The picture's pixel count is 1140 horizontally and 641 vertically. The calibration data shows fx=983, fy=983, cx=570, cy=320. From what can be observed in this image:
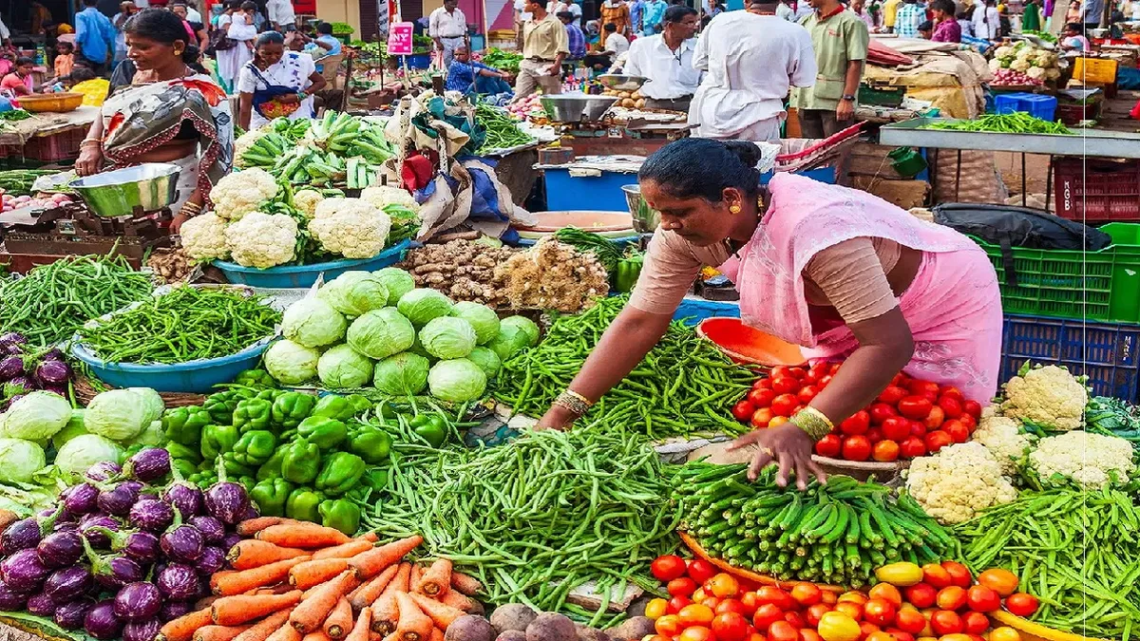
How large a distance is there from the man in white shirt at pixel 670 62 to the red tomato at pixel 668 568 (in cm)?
766

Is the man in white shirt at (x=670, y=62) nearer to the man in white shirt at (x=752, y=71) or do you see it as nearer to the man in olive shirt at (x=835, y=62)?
the man in olive shirt at (x=835, y=62)

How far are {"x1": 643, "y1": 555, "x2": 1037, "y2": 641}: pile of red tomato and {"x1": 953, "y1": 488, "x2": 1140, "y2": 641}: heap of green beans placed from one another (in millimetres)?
87

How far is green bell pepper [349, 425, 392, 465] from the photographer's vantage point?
10.9 ft

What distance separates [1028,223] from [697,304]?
1475 millimetres

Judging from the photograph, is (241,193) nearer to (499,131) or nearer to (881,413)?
(499,131)

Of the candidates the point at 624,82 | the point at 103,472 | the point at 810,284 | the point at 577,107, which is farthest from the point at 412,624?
the point at 624,82

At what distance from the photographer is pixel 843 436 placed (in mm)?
3143

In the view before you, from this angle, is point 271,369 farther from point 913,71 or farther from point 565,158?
point 913,71

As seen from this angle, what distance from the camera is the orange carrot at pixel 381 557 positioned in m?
2.87

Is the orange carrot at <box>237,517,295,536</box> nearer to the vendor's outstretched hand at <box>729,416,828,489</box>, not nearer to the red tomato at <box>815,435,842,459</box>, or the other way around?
the vendor's outstretched hand at <box>729,416,828,489</box>

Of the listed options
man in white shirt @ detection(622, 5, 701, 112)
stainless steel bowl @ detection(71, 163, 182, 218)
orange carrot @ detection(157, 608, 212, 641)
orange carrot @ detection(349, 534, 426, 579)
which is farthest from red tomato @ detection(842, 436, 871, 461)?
man in white shirt @ detection(622, 5, 701, 112)

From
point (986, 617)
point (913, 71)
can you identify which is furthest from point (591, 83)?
point (986, 617)

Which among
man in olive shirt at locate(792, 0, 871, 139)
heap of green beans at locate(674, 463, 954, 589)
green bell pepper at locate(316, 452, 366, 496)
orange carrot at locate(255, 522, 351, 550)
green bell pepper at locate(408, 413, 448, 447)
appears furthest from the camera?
man in olive shirt at locate(792, 0, 871, 139)

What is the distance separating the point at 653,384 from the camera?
3.71 meters
